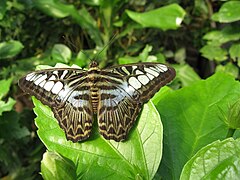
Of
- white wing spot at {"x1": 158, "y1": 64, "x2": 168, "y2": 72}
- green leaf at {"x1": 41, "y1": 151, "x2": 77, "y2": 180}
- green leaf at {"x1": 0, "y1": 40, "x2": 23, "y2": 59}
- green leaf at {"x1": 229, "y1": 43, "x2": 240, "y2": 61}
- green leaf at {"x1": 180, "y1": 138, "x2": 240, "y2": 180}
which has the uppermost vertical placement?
green leaf at {"x1": 180, "y1": 138, "x2": 240, "y2": 180}

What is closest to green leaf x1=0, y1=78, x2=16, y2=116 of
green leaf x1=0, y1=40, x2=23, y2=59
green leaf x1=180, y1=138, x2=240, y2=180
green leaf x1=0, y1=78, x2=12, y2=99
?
green leaf x1=0, y1=78, x2=12, y2=99

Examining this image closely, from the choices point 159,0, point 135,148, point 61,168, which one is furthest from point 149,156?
point 159,0

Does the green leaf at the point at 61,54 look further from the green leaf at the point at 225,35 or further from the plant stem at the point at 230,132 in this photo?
the plant stem at the point at 230,132

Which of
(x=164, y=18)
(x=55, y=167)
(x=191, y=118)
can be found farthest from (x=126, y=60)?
(x=55, y=167)

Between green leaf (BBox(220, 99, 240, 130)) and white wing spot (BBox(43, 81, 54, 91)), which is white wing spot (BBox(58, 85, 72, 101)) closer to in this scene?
white wing spot (BBox(43, 81, 54, 91))

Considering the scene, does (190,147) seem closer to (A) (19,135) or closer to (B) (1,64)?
(A) (19,135)

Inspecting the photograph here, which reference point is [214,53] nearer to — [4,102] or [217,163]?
[4,102]
